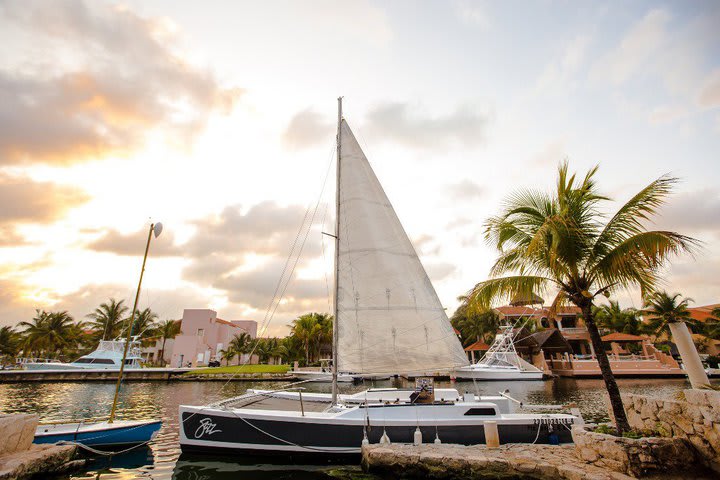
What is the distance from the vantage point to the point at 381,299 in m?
12.9

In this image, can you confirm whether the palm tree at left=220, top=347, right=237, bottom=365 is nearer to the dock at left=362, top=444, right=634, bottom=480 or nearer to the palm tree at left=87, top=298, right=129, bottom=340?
the palm tree at left=87, top=298, right=129, bottom=340

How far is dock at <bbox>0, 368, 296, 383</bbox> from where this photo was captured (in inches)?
1693

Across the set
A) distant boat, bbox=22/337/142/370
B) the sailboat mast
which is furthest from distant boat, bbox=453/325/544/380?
distant boat, bbox=22/337/142/370

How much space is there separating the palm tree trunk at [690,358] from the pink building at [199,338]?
6427cm

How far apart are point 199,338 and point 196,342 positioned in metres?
0.93

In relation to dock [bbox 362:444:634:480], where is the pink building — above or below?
above

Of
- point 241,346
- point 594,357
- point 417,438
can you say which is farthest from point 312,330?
point 417,438

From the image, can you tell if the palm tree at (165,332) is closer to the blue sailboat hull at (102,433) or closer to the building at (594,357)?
the blue sailboat hull at (102,433)

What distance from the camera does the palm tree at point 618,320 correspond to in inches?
2142

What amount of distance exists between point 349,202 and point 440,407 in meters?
8.59

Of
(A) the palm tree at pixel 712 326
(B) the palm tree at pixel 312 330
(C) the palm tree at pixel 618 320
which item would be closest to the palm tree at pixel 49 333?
(B) the palm tree at pixel 312 330

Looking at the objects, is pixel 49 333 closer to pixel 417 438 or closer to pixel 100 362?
pixel 100 362

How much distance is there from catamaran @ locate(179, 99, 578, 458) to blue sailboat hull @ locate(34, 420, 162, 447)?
248cm

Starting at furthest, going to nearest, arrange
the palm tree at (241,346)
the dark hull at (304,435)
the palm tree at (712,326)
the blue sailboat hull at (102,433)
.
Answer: the palm tree at (241,346) < the palm tree at (712,326) < the blue sailboat hull at (102,433) < the dark hull at (304,435)
